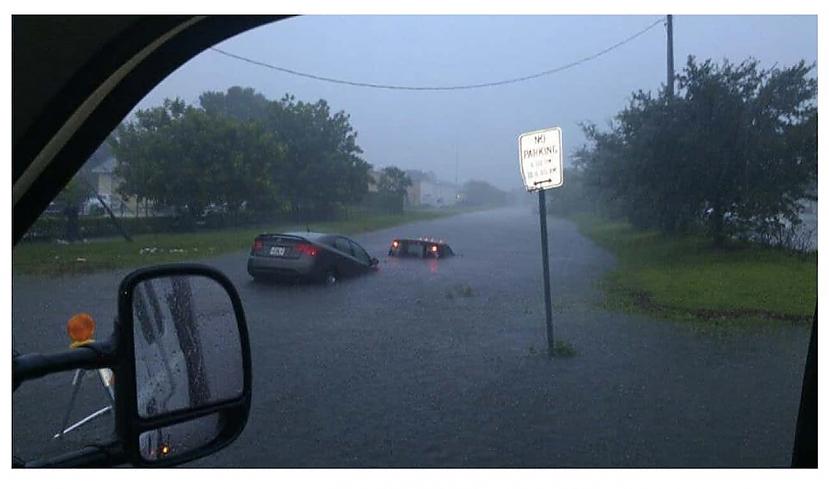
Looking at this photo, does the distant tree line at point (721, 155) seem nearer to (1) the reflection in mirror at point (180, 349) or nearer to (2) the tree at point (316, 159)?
(2) the tree at point (316, 159)

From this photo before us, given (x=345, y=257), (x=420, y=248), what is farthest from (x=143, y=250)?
(x=420, y=248)

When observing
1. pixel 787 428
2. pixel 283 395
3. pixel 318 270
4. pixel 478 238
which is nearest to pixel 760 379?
pixel 787 428

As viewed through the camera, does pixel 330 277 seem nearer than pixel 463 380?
No

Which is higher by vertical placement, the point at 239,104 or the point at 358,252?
the point at 239,104

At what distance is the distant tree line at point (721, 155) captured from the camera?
16.8 meters

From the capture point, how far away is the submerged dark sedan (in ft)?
28.6

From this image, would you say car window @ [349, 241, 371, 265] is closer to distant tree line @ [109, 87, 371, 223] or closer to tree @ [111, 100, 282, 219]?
distant tree line @ [109, 87, 371, 223]

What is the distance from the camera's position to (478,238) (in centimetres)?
1426

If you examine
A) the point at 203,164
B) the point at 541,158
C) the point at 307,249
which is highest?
the point at 203,164

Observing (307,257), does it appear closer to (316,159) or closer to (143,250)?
(316,159)

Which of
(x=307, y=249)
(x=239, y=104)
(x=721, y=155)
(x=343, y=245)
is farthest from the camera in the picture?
(x=721, y=155)

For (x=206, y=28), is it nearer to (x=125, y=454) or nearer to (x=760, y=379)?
(x=125, y=454)

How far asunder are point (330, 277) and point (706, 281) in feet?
22.5

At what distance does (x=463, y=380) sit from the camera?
6715mm
